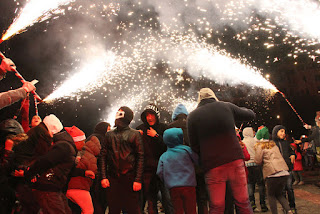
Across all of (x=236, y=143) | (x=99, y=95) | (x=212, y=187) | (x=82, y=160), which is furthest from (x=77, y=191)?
(x=99, y=95)

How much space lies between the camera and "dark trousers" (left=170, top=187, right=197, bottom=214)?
15.5 ft

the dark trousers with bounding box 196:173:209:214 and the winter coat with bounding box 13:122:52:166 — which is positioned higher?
the winter coat with bounding box 13:122:52:166

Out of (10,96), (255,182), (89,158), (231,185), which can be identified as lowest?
(255,182)

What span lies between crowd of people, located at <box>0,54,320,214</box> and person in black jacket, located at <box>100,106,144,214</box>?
15 mm

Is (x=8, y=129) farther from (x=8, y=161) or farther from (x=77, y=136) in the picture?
(x=77, y=136)

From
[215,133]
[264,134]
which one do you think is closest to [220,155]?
[215,133]

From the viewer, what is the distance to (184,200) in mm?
4746

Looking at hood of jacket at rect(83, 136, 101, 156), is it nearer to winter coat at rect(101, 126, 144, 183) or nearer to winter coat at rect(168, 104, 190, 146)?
winter coat at rect(101, 126, 144, 183)

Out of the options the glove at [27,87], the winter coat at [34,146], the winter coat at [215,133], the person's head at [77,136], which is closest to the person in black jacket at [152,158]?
the person's head at [77,136]

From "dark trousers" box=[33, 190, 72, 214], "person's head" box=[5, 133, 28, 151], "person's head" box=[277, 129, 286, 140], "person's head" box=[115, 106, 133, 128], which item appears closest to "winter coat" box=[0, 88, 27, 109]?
"person's head" box=[5, 133, 28, 151]

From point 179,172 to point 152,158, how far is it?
1045 mm

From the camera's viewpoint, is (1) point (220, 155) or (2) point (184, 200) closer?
(1) point (220, 155)

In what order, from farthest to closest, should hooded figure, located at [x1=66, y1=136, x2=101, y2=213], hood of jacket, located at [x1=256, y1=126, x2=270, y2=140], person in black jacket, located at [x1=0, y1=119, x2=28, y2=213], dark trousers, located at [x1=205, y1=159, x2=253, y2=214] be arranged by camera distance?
hood of jacket, located at [x1=256, y1=126, x2=270, y2=140] < hooded figure, located at [x1=66, y1=136, x2=101, y2=213] < person in black jacket, located at [x1=0, y1=119, x2=28, y2=213] < dark trousers, located at [x1=205, y1=159, x2=253, y2=214]

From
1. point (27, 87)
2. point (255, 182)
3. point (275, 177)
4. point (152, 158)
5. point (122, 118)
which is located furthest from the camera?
point (255, 182)
